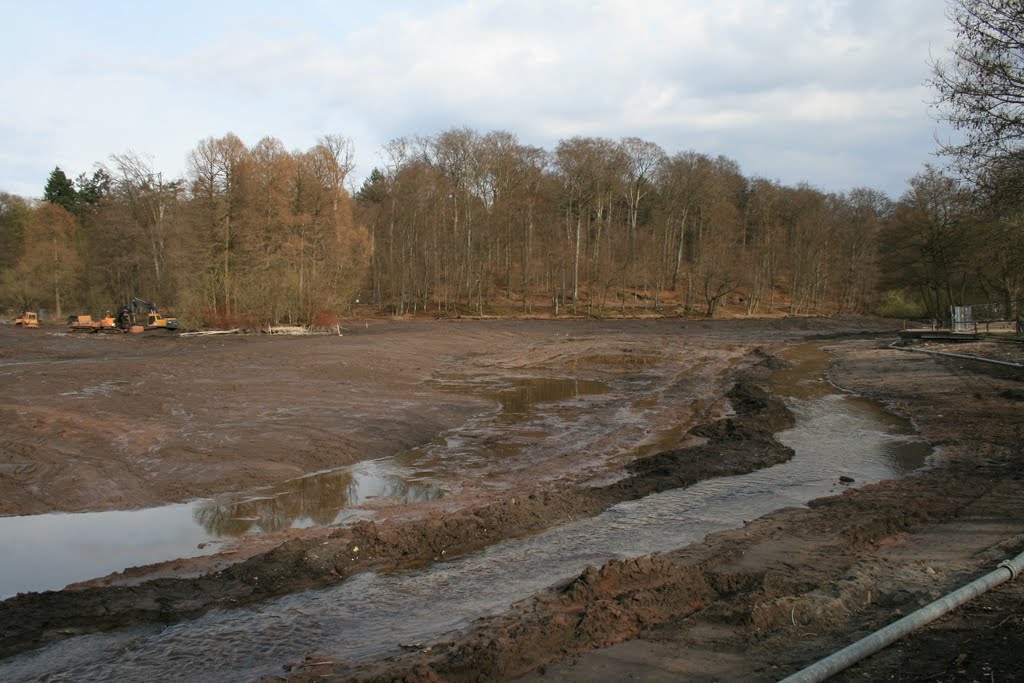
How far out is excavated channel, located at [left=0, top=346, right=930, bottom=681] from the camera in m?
5.49

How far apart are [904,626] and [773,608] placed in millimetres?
980

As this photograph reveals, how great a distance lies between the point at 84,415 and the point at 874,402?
71.7 ft

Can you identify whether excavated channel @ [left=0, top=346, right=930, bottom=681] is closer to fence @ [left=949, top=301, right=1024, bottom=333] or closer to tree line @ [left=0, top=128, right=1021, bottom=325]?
tree line @ [left=0, top=128, right=1021, bottom=325]

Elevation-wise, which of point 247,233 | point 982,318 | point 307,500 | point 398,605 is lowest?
point 307,500

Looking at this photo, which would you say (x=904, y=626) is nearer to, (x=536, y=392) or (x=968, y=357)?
(x=536, y=392)

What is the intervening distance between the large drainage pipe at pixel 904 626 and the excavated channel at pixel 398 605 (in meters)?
2.93

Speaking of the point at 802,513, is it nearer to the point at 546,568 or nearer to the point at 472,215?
the point at 546,568

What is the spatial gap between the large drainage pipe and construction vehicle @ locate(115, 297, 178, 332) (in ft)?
147

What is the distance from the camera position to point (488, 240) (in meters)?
60.2

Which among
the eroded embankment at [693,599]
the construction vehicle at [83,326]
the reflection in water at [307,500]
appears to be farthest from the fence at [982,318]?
the construction vehicle at [83,326]

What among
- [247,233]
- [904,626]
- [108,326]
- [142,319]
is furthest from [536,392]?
[108,326]

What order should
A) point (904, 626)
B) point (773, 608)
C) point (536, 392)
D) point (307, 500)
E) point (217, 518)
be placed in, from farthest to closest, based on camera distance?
point (536, 392)
point (307, 500)
point (217, 518)
point (773, 608)
point (904, 626)

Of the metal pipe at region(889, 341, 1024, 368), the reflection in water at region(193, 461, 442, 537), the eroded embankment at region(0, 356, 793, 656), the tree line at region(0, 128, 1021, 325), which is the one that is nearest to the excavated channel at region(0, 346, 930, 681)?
the eroded embankment at region(0, 356, 793, 656)

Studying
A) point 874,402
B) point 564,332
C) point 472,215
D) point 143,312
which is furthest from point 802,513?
point 472,215
